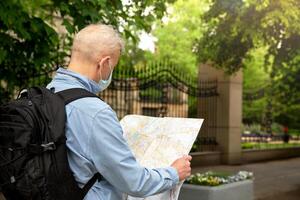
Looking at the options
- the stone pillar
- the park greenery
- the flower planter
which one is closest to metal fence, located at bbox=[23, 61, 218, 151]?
the stone pillar

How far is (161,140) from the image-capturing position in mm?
2713

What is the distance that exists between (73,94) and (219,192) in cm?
457

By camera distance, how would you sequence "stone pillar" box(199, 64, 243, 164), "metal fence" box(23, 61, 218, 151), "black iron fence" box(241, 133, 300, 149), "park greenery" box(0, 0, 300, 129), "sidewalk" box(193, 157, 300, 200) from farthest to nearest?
"black iron fence" box(241, 133, 300, 149)
"stone pillar" box(199, 64, 243, 164)
"metal fence" box(23, 61, 218, 151)
"sidewalk" box(193, 157, 300, 200)
"park greenery" box(0, 0, 300, 129)

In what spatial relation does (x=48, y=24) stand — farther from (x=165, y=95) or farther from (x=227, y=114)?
(x=227, y=114)

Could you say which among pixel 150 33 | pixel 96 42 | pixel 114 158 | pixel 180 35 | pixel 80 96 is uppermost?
pixel 180 35

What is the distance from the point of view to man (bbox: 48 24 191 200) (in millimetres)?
2172

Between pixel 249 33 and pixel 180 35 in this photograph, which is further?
pixel 180 35

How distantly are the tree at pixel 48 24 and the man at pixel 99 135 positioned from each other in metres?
3.39

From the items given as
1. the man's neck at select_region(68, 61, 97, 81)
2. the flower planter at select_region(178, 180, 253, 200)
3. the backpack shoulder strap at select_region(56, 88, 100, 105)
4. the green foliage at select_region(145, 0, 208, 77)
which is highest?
the green foliage at select_region(145, 0, 208, 77)

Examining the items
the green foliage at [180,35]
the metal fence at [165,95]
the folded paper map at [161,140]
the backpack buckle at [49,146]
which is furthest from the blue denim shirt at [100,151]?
the green foliage at [180,35]

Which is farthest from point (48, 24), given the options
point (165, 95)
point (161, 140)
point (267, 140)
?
point (267, 140)

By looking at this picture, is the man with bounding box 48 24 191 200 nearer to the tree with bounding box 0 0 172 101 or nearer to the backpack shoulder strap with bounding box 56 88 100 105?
the backpack shoulder strap with bounding box 56 88 100 105

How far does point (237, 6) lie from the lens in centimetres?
1082

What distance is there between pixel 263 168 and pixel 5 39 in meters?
10.9
